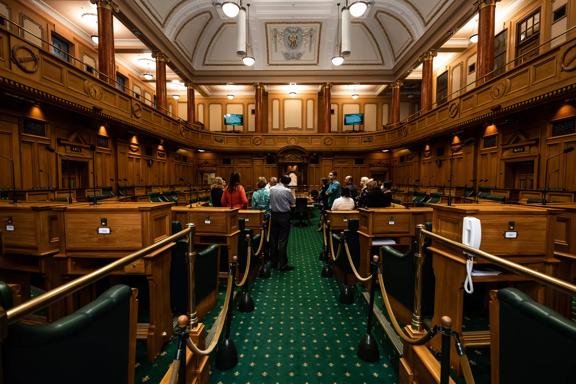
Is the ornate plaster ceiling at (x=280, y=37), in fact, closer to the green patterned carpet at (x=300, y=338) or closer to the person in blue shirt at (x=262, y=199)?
the person in blue shirt at (x=262, y=199)

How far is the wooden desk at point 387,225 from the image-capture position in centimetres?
360

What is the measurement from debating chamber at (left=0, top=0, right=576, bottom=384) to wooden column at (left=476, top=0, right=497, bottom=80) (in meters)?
0.06

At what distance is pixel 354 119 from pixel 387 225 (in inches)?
591

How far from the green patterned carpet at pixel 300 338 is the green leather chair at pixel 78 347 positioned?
4.25ft

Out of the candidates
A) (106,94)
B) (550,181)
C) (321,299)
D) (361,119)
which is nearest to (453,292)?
(321,299)

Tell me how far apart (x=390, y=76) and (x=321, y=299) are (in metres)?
15.3

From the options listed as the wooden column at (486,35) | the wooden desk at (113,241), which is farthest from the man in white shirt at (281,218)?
the wooden column at (486,35)

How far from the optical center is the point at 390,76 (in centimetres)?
1516

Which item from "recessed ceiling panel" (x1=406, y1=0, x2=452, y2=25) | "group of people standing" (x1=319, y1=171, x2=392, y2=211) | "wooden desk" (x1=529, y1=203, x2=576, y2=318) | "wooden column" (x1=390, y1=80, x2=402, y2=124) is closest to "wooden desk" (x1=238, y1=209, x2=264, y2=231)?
"group of people standing" (x1=319, y1=171, x2=392, y2=211)

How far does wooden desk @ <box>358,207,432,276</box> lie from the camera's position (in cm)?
360

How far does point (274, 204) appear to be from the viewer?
15.2ft

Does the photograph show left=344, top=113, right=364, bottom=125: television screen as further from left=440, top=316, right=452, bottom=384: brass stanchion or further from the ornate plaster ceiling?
left=440, top=316, right=452, bottom=384: brass stanchion

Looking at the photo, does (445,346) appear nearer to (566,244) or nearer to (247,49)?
(566,244)

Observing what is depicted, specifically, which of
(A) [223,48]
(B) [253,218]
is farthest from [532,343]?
(A) [223,48]
